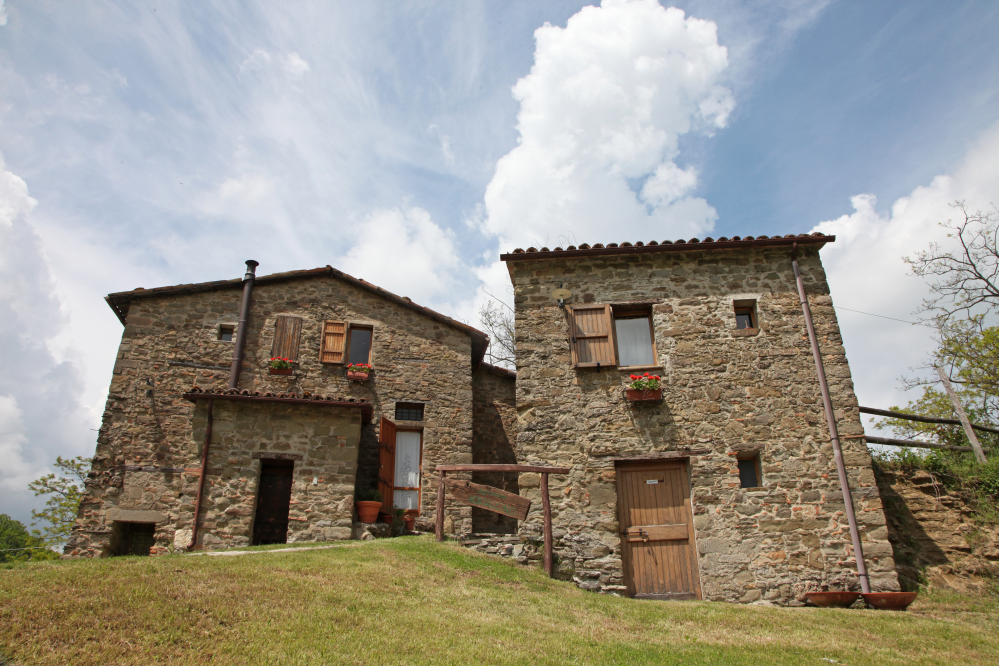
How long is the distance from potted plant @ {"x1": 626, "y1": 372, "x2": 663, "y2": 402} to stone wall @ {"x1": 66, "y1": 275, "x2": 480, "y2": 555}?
17.1 ft

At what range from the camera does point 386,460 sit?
42.1 ft

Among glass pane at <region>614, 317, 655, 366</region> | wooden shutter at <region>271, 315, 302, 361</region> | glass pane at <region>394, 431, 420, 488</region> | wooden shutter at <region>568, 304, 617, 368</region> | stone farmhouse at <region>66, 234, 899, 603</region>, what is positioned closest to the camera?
stone farmhouse at <region>66, 234, 899, 603</region>

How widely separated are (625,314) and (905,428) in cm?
1302

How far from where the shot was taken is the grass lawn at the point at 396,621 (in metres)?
4.38

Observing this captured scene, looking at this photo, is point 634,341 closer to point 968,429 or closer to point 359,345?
point 968,429

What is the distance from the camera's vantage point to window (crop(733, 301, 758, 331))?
1048 centimetres

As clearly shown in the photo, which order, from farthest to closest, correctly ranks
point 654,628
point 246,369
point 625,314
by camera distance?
point 246,369 → point 625,314 → point 654,628

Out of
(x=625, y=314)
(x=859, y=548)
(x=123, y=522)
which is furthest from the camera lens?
(x=123, y=522)

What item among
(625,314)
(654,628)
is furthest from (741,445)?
(654,628)

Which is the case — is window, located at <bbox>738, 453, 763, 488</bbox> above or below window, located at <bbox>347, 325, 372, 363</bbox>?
below

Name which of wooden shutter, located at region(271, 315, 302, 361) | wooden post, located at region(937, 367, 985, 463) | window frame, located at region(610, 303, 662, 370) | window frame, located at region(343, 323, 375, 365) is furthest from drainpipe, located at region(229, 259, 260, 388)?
wooden post, located at region(937, 367, 985, 463)

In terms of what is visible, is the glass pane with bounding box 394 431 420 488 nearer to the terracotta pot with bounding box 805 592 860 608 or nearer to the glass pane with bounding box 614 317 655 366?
the glass pane with bounding box 614 317 655 366

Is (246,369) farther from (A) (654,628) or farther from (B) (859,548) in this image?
(B) (859,548)

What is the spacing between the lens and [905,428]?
17.9m
